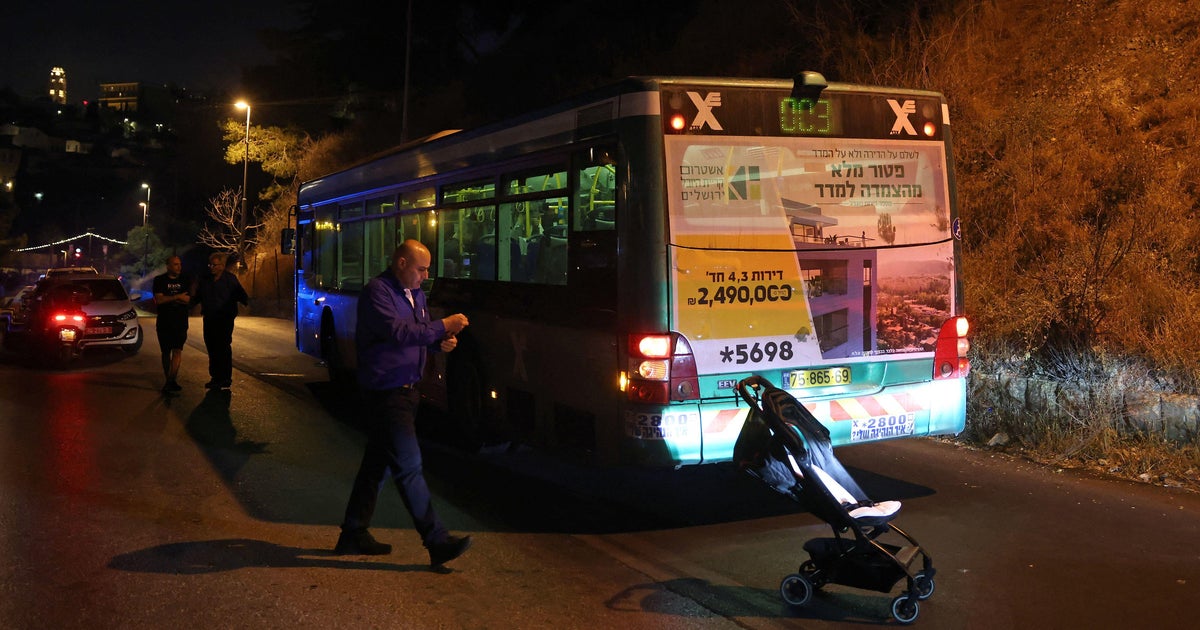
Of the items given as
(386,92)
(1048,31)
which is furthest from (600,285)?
(386,92)

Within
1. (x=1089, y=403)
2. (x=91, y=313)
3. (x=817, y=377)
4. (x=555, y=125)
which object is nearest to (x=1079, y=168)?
(x=1089, y=403)

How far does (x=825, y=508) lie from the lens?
497 cm

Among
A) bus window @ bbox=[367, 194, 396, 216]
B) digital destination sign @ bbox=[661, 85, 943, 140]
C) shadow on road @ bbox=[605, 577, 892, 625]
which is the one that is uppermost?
digital destination sign @ bbox=[661, 85, 943, 140]

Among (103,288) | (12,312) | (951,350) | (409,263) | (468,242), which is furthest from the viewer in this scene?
(12,312)

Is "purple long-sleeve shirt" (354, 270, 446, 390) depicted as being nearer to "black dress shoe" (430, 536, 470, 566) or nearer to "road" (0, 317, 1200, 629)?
"black dress shoe" (430, 536, 470, 566)

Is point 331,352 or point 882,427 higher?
point 331,352

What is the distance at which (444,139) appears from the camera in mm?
9398

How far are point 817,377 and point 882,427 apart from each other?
670 mm

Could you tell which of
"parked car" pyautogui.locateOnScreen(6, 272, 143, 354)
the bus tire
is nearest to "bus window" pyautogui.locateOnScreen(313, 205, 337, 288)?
the bus tire

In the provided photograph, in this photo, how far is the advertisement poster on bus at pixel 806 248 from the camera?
641 cm

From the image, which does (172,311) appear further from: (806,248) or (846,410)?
(846,410)

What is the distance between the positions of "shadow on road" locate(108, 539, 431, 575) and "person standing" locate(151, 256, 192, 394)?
6.91 m

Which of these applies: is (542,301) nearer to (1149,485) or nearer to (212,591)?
(212,591)

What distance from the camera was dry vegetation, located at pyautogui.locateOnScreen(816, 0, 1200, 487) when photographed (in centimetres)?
870
